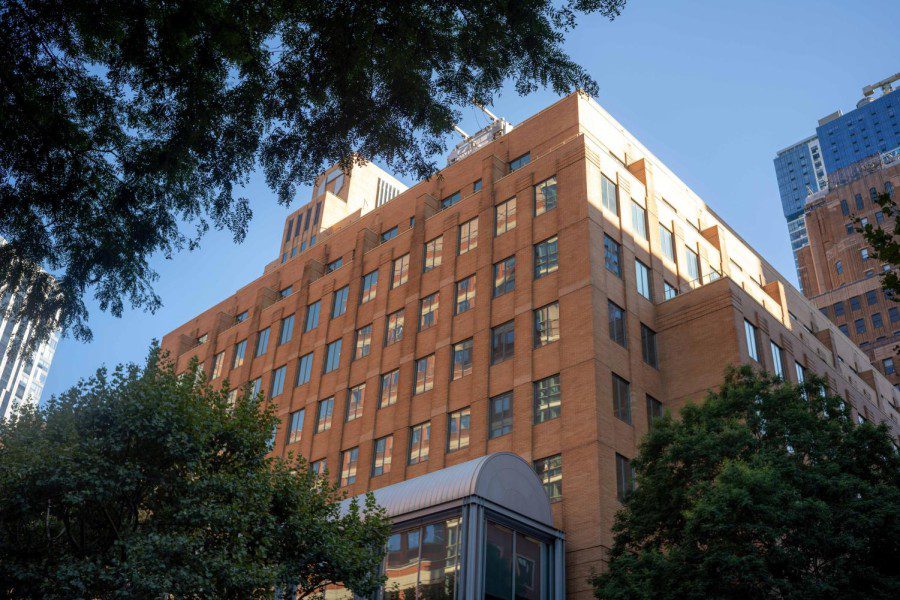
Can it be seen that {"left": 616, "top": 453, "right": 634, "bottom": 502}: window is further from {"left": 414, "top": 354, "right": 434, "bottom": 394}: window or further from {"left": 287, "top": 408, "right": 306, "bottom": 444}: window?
{"left": 287, "top": 408, "right": 306, "bottom": 444}: window

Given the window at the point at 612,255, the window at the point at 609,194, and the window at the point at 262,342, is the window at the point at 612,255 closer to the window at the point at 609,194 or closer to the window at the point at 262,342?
the window at the point at 609,194

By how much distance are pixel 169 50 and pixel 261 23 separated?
3.92 ft

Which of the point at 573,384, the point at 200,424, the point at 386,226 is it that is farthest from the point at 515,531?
the point at 386,226

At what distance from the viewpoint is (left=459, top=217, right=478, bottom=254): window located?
4512cm

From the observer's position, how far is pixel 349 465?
4466 centimetres

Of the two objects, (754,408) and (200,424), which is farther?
(754,408)

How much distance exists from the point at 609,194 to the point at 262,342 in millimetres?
27237

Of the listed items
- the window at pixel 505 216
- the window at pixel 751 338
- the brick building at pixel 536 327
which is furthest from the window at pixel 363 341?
the window at pixel 751 338

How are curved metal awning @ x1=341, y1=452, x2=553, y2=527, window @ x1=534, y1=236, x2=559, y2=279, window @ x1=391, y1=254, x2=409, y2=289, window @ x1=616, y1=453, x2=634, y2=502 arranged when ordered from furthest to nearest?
window @ x1=391, y1=254, x2=409, y2=289 < window @ x1=534, y1=236, x2=559, y2=279 < window @ x1=616, y1=453, x2=634, y2=502 < curved metal awning @ x1=341, y1=452, x2=553, y2=527

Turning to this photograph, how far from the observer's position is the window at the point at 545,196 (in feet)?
138

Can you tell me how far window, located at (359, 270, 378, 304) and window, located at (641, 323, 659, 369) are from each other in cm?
1671

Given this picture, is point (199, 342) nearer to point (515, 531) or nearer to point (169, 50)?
point (515, 531)

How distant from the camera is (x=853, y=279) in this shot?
11244cm

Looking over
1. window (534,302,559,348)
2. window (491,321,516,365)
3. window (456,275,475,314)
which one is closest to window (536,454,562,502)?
window (534,302,559,348)
